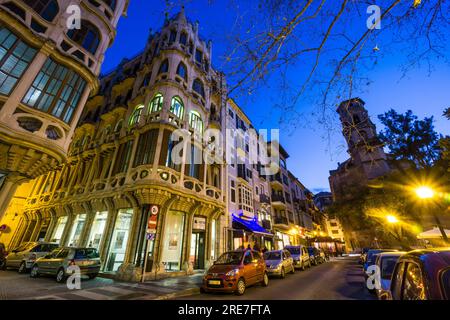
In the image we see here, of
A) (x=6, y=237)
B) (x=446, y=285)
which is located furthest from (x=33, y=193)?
(x=446, y=285)

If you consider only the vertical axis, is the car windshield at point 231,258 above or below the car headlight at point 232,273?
above

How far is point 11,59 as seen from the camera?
9.02 m

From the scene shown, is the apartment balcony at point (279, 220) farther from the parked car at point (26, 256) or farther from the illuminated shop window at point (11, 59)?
the illuminated shop window at point (11, 59)

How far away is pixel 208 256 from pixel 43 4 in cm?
1824

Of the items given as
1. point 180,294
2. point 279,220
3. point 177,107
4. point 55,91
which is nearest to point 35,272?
point 180,294

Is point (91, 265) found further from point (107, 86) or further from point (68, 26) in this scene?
point (107, 86)

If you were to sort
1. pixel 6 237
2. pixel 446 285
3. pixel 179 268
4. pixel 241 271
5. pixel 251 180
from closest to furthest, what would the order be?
1. pixel 446 285
2. pixel 241 271
3. pixel 179 268
4. pixel 6 237
5. pixel 251 180

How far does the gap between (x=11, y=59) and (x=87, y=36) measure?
15.4ft

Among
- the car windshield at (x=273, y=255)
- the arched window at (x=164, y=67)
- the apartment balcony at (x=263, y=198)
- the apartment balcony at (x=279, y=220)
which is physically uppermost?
the arched window at (x=164, y=67)

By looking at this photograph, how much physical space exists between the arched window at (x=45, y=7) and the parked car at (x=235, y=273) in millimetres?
15369

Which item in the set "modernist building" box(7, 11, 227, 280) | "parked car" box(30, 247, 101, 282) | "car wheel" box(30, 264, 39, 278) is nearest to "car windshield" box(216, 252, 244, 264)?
"modernist building" box(7, 11, 227, 280)

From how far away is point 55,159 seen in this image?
33.4ft

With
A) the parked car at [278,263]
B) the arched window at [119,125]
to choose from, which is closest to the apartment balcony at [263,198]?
the parked car at [278,263]

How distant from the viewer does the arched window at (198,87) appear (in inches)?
744
